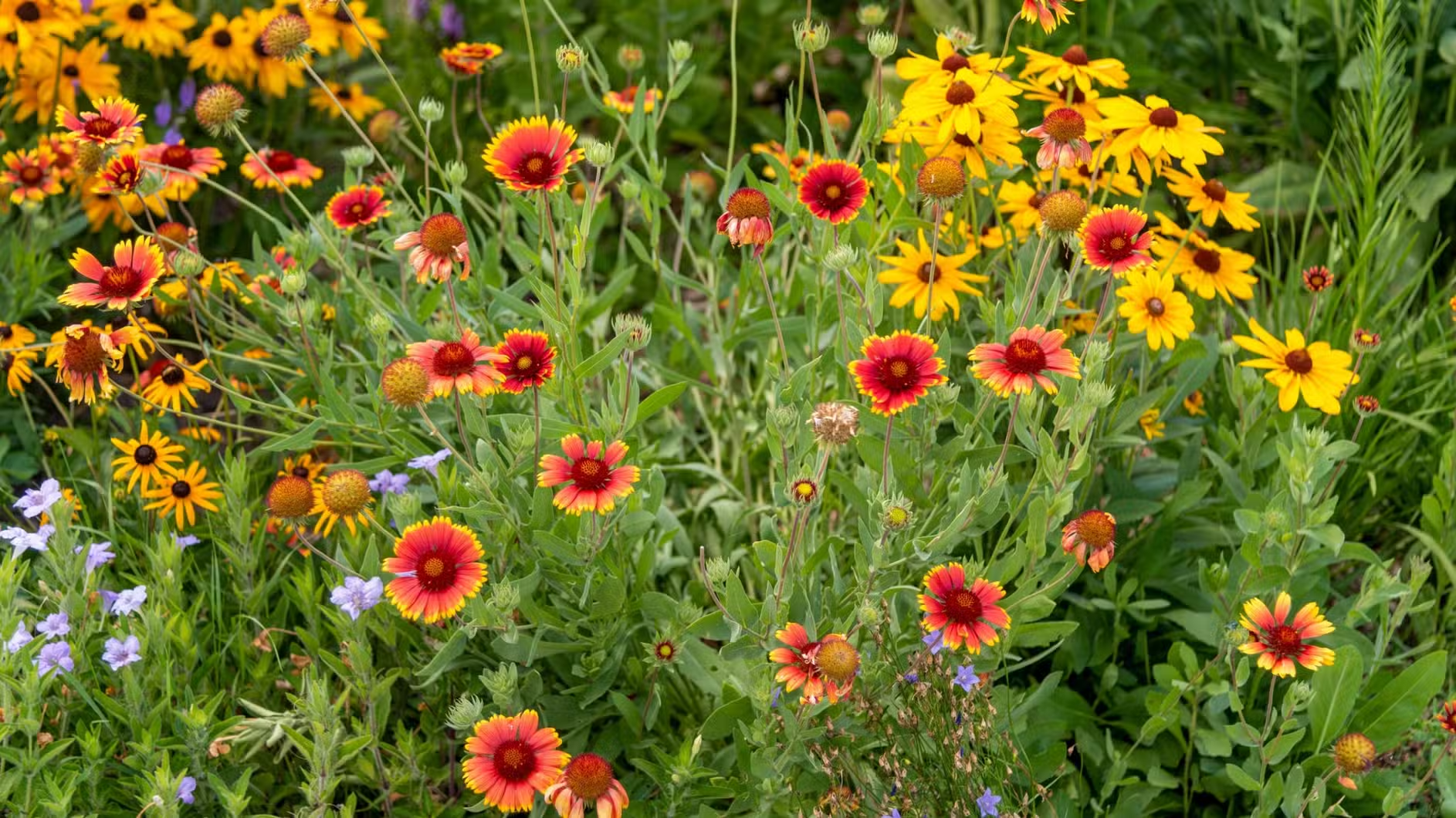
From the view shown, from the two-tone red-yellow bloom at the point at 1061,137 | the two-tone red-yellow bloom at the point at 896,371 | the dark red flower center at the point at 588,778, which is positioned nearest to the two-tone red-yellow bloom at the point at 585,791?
the dark red flower center at the point at 588,778

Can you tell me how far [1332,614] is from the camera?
2.29 meters

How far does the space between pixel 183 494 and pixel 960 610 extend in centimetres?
140

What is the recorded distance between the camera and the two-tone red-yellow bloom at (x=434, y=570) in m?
1.68

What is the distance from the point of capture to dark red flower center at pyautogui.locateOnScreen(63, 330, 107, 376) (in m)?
2.01

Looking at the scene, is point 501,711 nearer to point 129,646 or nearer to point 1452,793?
point 129,646

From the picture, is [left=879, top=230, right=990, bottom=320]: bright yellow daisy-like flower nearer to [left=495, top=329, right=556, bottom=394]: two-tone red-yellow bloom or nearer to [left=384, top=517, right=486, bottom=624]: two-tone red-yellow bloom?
[left=495, top=329, right=556, bottom=394]: two-tone red-yellow bloom

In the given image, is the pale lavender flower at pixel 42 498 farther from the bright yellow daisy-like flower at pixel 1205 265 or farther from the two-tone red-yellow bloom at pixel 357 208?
the bright yellow daisy-like flower at pixel 1205 265

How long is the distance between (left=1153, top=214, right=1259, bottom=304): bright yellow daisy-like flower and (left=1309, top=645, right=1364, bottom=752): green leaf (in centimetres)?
61

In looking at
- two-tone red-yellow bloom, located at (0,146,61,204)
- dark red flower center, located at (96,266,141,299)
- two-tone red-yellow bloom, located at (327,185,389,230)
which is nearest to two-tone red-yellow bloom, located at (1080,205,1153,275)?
two-tone red-yellow bloom, located at (327,185,389,230)

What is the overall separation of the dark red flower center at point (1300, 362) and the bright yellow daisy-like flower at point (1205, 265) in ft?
0.54

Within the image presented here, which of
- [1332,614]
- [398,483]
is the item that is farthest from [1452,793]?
[398,483]

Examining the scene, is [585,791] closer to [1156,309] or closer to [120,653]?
[120,653]

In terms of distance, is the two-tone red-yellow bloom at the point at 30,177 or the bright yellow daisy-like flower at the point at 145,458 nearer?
the bright yellow daisy-like flower at the point at 145,458

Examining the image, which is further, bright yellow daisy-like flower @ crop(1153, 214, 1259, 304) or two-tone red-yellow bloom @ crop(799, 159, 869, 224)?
bright yellow daisy-like flower @ crop(1153, 214, 1259, 304)
